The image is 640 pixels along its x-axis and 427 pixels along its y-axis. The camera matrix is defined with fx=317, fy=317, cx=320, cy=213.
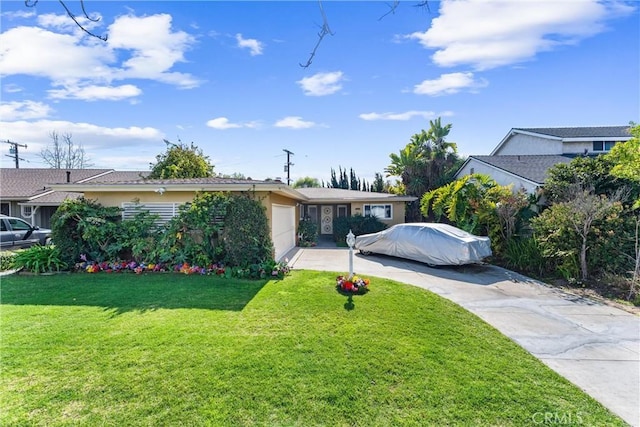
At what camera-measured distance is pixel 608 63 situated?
25.4ft

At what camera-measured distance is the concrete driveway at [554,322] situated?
13.0 feet

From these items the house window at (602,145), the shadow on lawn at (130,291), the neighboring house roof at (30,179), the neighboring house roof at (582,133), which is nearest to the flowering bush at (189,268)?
the shadow on lawn at (130,291)

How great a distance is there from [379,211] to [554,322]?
1338 centimetres

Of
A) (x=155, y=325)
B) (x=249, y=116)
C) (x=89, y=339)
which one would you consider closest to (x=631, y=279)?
(x=155, y=325)

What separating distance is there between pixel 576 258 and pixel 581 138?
1230 centimetres

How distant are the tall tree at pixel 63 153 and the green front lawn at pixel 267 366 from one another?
38247mm

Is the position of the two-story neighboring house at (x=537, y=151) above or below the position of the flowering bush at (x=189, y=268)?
above

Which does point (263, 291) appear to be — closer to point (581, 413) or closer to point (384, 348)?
point (384, 348)

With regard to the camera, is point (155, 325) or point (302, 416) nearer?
point (302, 416)

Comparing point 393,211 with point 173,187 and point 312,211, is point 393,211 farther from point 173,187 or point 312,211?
point 173,187

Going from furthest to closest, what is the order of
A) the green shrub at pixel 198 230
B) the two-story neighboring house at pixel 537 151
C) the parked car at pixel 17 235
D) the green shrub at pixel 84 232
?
the two-story neighboring house at pixel 537 151
the parked car at pixel 17 235
the green shrub at pixel 84 232
the green shrub at pixel 198 230

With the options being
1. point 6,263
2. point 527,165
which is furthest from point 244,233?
point 527,165

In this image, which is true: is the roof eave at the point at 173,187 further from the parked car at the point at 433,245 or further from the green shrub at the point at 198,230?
the parked car at the point at 433,245

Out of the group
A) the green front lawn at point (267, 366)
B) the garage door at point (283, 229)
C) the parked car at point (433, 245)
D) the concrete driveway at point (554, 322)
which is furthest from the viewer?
the garage door at point (283, 229)
